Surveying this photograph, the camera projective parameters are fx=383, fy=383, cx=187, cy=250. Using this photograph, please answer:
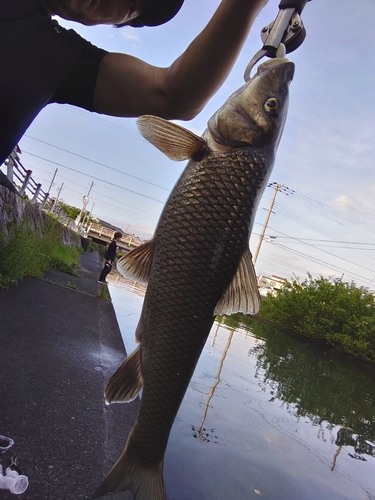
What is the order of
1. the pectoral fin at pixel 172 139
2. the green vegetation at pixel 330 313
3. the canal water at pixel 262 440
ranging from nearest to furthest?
the pectoral fin at pixel 172 139 → the canal water at pixel 262 440 → the green vegetation at pixel 330 313

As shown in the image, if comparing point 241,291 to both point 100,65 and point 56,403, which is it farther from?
point 56,403

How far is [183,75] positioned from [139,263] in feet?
2.57

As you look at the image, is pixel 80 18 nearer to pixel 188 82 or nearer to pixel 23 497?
pixel 188 82

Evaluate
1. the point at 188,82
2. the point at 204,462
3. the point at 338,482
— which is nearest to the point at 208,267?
the point at 188,82

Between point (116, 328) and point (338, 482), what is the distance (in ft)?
A: 15.0

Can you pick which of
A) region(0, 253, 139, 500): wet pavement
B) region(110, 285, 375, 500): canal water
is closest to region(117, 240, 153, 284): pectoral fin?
region(0, 253, 139, 500): wet pavement

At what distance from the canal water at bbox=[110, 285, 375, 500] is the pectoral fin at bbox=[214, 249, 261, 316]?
2.27 m

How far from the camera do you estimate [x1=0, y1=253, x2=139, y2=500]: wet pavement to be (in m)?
2.41

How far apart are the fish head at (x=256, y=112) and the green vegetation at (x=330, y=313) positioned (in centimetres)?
2518

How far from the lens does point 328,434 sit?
240 inches

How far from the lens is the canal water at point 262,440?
3611 millimetres

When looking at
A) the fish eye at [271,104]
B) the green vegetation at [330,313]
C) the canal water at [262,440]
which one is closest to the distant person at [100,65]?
the fish eye at [271,104]

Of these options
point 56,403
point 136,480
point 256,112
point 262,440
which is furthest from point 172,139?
point 262,440

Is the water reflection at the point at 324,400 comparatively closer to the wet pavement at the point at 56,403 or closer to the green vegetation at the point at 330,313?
the wet pavement at the point at 56,403
